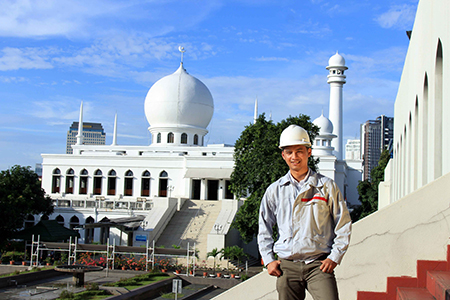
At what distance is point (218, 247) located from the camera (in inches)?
1010

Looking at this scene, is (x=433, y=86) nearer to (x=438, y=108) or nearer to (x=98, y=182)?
(x=438, y=108)

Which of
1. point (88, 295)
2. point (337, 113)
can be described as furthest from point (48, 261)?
point (337, 113)

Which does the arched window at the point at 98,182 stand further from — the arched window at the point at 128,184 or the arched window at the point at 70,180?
the arched window at the point at 128,184

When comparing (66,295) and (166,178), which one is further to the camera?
(166,178)

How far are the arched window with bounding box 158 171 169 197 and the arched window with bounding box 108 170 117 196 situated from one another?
12.2 feet

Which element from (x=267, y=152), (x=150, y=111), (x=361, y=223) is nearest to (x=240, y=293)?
(x=361, y=223)

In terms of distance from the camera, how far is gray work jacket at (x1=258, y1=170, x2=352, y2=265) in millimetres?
3865

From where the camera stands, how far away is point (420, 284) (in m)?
4.98

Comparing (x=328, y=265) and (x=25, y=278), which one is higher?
(x=328, y=265)

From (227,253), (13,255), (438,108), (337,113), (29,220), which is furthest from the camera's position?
(337,113)

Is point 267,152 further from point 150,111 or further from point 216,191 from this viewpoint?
point 150,111

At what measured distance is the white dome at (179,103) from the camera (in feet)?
135

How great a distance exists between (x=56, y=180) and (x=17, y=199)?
44.5 feet

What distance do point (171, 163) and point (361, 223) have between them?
31.8 m
